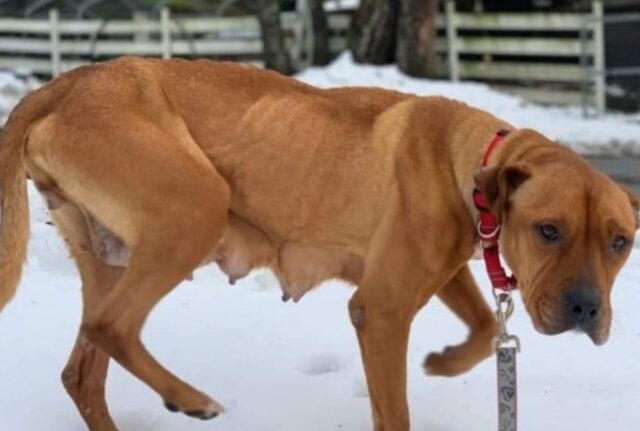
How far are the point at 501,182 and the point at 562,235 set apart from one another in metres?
0.29

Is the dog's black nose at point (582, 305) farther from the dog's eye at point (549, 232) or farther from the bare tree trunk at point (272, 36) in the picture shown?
the bare tree trunk at point (272, 36)

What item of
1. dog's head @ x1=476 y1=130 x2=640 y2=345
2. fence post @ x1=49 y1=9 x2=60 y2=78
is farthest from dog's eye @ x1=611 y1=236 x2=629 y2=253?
fence post @ x1=49 y1=9 x2=60 y2=78

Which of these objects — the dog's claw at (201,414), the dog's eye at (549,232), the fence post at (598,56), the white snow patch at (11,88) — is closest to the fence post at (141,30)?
the white snow patch at (11,88)

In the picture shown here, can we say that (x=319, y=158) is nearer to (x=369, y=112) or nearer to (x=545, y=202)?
(x=369, y=112)

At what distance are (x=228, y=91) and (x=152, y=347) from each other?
153cm

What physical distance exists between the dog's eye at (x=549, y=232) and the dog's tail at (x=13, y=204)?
1861mm

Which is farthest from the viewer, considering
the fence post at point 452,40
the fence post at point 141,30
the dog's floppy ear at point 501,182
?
the fence post at point 141,30

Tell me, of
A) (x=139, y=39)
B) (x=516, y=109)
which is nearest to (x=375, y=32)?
(x=516, y=109)

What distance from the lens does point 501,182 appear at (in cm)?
409

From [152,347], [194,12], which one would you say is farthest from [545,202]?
[194,12]

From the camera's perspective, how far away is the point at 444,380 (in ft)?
17.6

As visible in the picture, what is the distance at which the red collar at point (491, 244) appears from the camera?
166 inches

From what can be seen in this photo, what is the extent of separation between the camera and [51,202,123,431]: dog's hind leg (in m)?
4.80

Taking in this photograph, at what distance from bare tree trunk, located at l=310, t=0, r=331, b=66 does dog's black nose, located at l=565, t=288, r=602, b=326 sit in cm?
1487
